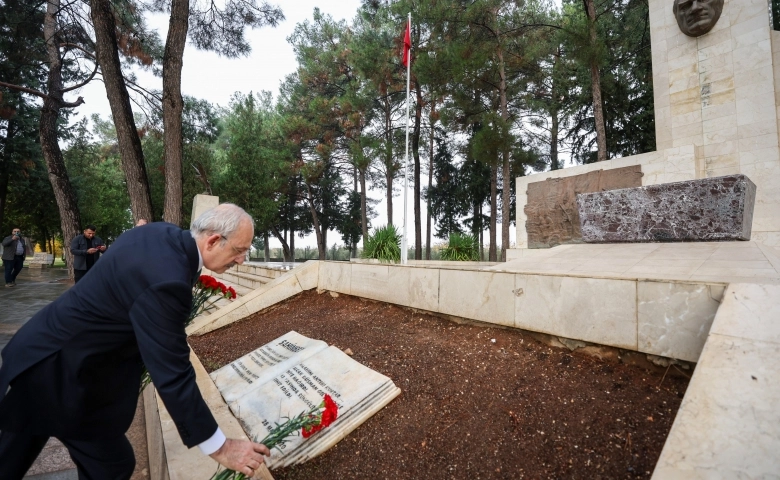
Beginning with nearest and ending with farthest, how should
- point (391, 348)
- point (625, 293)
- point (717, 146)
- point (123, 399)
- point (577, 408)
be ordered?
point (123, 399), point (577, 408), point (625, 293), point (391, 348), point (717, 146)

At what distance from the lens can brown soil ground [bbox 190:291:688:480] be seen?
1708 millimetres

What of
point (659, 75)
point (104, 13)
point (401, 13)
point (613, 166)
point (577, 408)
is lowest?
point (577, 408)

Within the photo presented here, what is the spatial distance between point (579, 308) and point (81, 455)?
2.71 m

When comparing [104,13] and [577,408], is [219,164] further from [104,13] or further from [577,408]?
[577,408]

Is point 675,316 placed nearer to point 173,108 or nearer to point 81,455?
point 81,455

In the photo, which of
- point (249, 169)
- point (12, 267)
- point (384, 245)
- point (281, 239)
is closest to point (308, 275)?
point (384, 245)

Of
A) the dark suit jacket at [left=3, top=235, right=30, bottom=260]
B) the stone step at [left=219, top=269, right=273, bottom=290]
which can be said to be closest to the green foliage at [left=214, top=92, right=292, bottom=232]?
the dark suit jacket at [left=3, top=235, right=30, bottom=260]

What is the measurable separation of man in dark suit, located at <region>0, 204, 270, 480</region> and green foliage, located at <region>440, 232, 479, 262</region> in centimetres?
1033

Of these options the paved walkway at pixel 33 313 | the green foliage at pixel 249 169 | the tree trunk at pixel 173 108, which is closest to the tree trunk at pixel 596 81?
the tree trunk at pixel 173 108

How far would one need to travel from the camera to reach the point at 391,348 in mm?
3096

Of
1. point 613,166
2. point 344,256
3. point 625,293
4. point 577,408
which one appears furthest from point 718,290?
point 344,256

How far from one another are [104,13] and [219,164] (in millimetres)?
17261

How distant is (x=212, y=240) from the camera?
143 centimetres

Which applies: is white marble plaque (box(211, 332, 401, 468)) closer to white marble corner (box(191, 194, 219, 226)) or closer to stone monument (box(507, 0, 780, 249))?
stone monument (box(507, 0, 780, 249))
